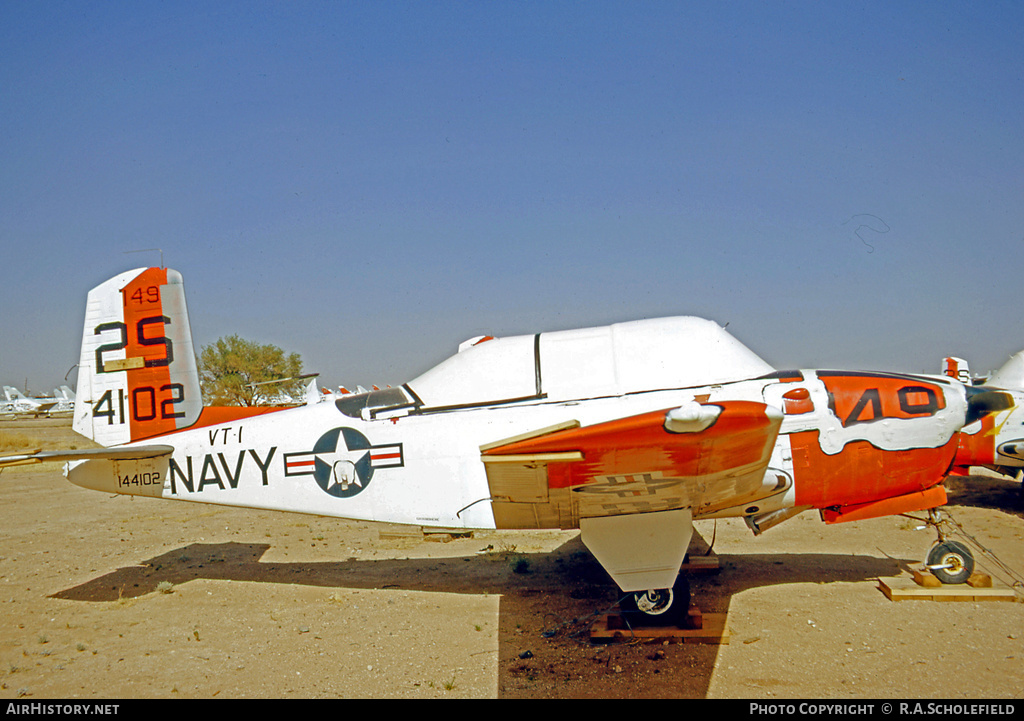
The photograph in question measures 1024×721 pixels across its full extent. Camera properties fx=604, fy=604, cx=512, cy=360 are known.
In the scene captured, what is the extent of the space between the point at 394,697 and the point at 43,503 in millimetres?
12608

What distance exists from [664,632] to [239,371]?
39986 millimetres

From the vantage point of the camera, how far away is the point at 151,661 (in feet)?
17.4

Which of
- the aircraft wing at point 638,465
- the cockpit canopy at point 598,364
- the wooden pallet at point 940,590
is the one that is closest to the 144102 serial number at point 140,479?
the cockpit canopy at point 598,364

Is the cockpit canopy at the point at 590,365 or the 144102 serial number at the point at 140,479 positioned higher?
the cockpit canopy at the point at 590,365

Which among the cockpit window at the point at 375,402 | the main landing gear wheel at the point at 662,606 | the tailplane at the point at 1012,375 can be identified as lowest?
the main landing gear wheel at the point at 662,606

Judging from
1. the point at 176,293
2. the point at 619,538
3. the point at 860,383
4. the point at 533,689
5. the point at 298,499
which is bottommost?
the point at 533,689

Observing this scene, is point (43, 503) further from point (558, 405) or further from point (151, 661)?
point (558, 405)

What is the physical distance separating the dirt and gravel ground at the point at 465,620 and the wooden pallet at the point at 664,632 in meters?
0.09

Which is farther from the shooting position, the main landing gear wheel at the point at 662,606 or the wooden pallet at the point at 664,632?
the main landing gear wheel at the point at 662,606

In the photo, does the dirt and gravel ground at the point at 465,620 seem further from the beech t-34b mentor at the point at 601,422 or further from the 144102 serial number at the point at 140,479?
the 144102 serial number at the point at 140,479

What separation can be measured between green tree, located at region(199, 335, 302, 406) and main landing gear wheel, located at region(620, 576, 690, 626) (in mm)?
35568

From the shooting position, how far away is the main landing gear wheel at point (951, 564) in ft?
21.0

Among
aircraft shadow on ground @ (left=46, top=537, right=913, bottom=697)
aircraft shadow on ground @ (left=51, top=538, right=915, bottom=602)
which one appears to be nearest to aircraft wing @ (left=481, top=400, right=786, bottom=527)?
aircraft shadow on ground @ (left=46, top=537, right=913, bottom=697)

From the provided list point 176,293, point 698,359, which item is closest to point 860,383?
point 698,359
